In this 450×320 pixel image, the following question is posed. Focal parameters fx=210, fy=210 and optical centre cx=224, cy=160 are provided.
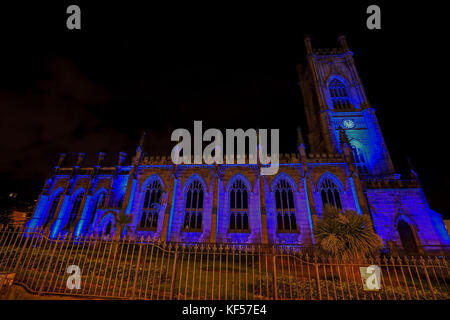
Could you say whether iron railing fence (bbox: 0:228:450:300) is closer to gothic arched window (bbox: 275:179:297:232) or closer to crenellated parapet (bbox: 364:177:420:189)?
gothic arched window (bbox: 275:179:297:232)

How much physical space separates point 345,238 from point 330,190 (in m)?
8.73

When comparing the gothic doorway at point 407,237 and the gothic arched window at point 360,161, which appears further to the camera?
the gothic arched window at point 360,161

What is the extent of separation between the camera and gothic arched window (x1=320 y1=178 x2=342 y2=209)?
827 inches

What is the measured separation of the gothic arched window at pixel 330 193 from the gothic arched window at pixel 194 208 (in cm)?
1269

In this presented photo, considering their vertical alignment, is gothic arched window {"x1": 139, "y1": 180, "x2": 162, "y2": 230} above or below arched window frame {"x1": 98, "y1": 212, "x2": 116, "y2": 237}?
above

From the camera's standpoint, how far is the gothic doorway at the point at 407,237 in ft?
63.0

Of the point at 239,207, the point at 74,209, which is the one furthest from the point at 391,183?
the point at 74,209

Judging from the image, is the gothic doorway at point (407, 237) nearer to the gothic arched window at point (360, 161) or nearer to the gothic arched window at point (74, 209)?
the gothic arched window at point (360, 161)

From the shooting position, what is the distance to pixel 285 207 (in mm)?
21562

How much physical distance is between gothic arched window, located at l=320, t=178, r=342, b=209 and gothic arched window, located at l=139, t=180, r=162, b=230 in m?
17.3

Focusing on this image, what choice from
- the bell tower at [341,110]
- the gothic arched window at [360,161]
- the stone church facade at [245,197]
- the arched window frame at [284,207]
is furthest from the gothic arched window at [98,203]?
the gothic arched window at [360,161]

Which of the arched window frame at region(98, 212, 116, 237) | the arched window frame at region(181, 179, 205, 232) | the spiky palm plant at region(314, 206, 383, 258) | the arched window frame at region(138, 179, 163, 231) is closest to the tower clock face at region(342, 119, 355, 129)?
the spiky palm plant at region(314, 206, 383, 258)
